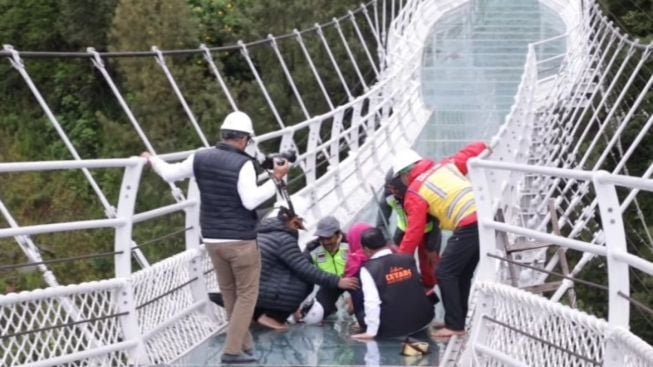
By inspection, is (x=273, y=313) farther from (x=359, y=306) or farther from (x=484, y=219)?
(x=484, y=219)

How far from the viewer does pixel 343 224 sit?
10.0 meters

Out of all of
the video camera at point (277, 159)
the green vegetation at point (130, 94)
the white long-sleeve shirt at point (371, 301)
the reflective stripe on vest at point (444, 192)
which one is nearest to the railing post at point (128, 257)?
the video camera at point (277, 159)

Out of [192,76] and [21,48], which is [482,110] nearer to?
[192,76]

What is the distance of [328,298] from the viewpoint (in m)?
7.50

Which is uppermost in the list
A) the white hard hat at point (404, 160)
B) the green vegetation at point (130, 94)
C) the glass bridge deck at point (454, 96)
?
the white hard hat at point (404, 160)

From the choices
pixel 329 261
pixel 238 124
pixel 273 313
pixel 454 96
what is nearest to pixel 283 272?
pixel 273 313

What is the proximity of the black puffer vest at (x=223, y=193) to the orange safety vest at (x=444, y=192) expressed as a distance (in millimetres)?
1011

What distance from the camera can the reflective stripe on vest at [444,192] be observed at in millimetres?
6867

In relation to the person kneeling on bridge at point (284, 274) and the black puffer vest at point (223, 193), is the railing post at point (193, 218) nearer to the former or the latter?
the person kneeling on bridge at point (284, 274)

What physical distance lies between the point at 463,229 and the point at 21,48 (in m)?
24.7

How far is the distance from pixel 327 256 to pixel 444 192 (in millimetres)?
1043

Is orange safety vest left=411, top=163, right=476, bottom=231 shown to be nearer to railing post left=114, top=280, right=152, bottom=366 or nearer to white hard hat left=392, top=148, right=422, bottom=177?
white hard hat left=392, top=148, right=422, bottom=177

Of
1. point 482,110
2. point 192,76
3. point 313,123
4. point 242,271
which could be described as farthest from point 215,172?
point 192,76

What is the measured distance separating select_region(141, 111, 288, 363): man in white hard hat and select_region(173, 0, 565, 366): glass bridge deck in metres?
0.31
